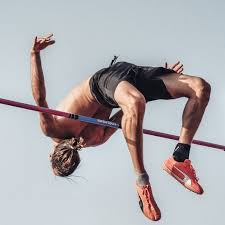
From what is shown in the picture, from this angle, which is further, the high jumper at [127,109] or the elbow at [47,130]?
the elbow at [47,130]

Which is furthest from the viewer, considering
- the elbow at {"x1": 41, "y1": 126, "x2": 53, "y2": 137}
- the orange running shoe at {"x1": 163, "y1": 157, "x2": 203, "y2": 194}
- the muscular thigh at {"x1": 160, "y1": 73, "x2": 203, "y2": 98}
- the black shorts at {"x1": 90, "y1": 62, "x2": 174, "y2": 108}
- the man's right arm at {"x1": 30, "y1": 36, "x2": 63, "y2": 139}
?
the elbow at {"x1": 41, "y1": 126, "x2": 53, "y2": 137}

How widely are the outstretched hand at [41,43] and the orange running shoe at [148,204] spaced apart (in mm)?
2338

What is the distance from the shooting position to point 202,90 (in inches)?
239

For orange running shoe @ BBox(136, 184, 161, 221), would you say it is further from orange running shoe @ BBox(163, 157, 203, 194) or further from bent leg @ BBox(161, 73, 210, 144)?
bent leg @ BBox(161, 73, 210, 144)

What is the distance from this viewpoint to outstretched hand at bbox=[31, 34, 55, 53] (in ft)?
21.2

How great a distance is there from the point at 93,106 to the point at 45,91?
721 mm

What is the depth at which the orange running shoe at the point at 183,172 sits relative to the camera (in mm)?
6035

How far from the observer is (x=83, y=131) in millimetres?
7047

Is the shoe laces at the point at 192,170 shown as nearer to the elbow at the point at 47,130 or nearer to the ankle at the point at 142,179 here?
the ankle at the point at 142,179

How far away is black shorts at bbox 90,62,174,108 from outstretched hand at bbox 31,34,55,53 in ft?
2.51

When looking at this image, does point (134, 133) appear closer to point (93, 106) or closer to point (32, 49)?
point (93, 106)

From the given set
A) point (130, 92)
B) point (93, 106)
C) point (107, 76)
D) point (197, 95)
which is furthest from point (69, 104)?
point (197, 95)

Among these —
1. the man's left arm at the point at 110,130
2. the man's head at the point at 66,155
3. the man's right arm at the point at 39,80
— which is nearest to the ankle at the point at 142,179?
the man's head at the point at 66,155

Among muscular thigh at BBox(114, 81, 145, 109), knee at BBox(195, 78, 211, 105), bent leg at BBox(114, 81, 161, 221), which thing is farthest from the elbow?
knee at BBox(195, 78, 211, 105)
